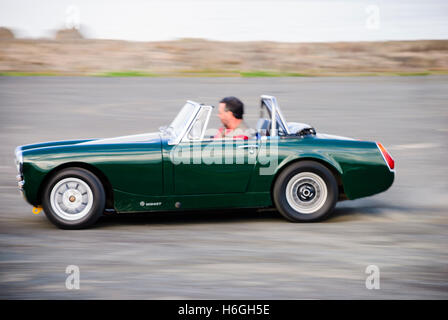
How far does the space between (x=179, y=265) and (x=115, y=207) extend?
156 cm

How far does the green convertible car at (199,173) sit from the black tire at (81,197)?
11 mm

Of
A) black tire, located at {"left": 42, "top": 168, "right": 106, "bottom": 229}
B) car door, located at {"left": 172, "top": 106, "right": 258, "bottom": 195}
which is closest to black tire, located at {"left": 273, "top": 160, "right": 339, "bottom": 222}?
car door, located at {"left": 172, "top": 106, "right": 258, "bottom": 195}

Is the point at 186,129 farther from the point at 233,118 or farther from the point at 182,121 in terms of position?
the point at 233,118

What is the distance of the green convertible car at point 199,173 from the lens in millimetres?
7062

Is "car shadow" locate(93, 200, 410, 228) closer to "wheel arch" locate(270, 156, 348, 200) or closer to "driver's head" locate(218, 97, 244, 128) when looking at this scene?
"wheel arch" locate(270, 156, 348, 200)

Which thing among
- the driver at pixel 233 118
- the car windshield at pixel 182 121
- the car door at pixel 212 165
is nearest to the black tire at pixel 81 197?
the car door at pixel 212 165

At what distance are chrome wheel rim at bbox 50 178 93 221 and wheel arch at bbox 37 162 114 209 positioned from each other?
12 cm

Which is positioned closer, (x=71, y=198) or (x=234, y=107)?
(x=71, y=198)

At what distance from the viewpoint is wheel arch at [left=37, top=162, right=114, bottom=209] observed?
7039 mm

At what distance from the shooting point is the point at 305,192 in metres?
7.42

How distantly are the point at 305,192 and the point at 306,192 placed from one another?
1cm

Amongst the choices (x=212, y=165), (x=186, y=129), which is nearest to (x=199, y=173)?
(x=212, y=165)

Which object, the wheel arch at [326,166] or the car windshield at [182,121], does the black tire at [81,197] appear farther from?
the wheel arch at [326,166]
